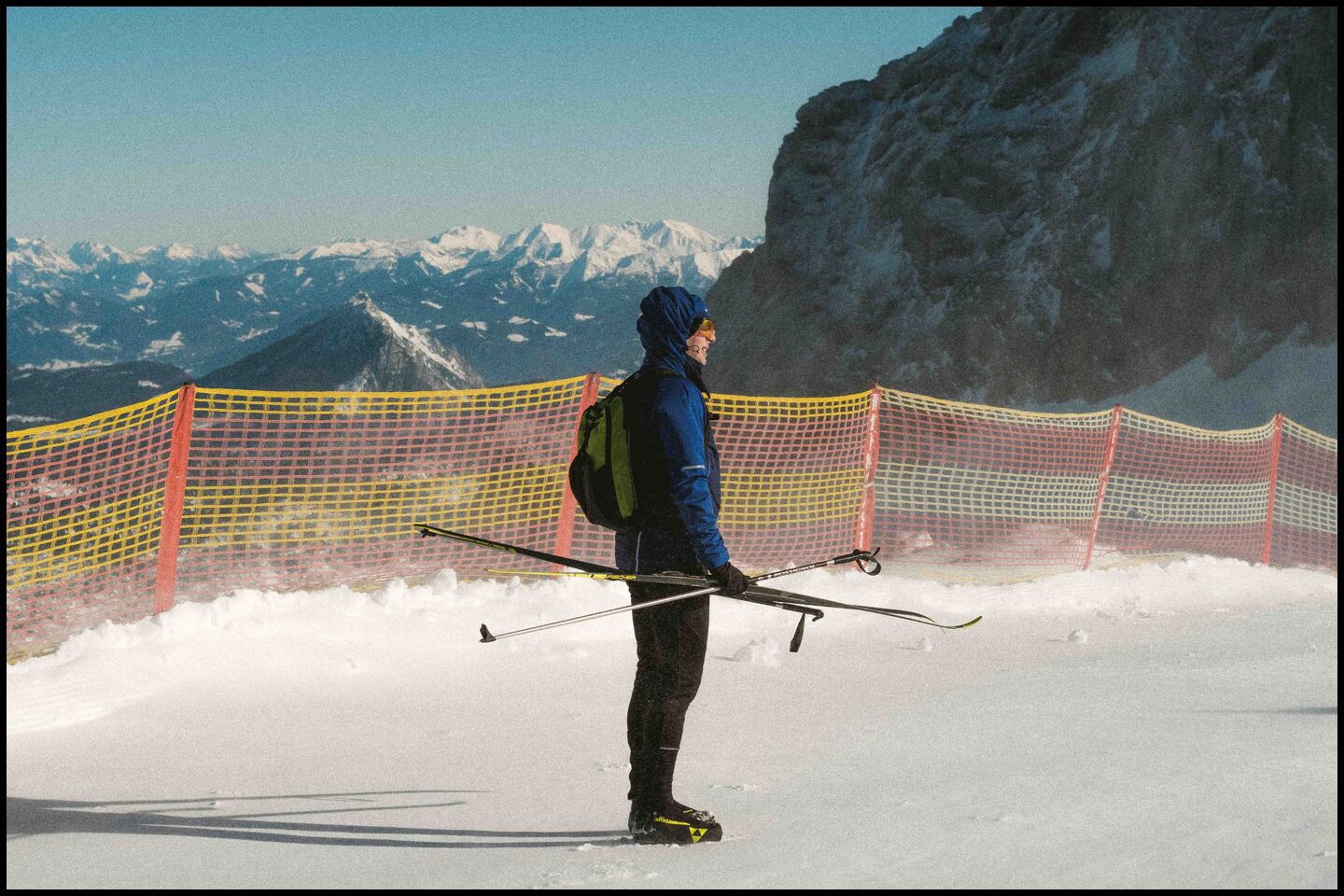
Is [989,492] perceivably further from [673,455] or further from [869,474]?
[673,455]

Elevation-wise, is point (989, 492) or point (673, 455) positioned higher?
point (673, 455)

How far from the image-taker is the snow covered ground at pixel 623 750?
396 centimetres

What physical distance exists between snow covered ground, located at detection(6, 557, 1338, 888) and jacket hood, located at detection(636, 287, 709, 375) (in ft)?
5.79

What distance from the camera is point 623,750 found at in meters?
5.51

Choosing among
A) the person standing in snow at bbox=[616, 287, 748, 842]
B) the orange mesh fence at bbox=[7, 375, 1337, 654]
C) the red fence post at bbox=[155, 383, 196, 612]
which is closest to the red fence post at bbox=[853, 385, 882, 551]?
the orange mesh fence at bbox=[7, 375, 1337, 654]

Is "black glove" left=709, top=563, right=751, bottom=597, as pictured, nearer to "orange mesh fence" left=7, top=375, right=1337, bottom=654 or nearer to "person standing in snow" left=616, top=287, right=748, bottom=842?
"person standing in snow" left=616, top=287, right=748, bottom=842

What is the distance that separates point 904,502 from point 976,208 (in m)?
27.4

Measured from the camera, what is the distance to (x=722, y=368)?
59094mm

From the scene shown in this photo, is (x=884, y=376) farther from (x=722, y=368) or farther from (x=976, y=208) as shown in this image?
(x=722, y=368)

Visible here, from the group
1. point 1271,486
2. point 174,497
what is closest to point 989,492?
point 1271,486

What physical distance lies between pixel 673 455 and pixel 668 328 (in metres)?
0.49

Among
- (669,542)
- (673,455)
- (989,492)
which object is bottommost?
(989,492)

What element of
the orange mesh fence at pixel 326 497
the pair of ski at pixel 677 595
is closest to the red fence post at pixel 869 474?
the orange mesh fence at pixel 326 497

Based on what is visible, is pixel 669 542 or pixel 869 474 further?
pixel 869 474
